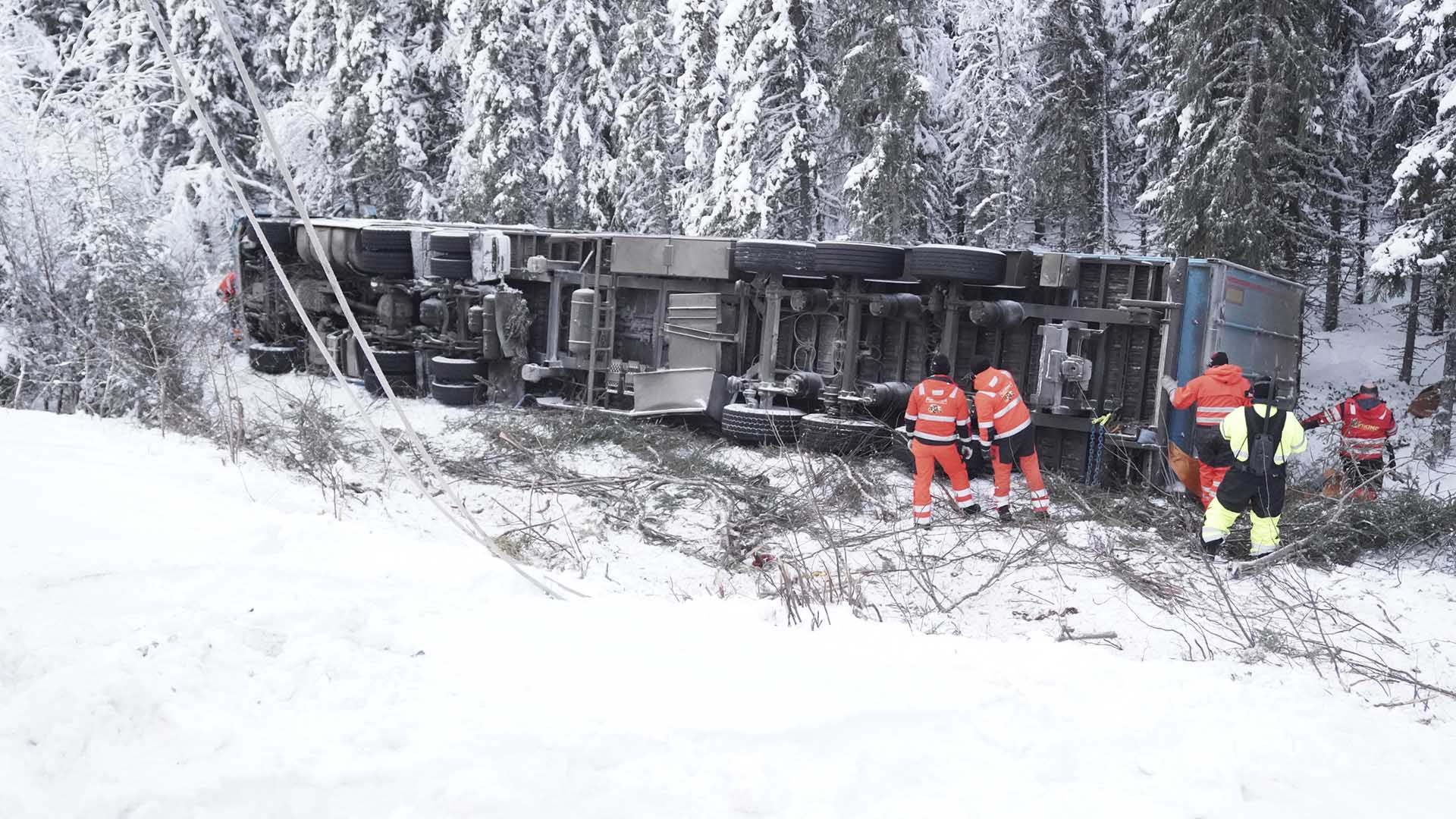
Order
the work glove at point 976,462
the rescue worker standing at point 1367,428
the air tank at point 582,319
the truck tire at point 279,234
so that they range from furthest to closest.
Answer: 1. the truck tire at point 279,234
2. the air tank at point 582,319
3. the rescue worker standing at point 1367,428
4. the work glove at point 976,462

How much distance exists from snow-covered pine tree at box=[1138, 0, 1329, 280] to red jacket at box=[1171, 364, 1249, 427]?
644 cm

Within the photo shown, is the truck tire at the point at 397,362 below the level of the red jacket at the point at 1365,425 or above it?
below

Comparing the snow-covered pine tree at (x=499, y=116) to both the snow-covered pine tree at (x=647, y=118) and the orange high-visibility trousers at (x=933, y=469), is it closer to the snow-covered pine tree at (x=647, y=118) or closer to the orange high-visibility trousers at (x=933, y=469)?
the snow-covered pine tree at (x=647, y=118)

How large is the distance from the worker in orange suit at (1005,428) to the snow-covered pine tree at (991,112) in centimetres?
1065

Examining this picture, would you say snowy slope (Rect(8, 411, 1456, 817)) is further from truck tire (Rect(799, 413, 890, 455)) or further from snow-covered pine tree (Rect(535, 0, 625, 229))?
snow-covered pine tree (Rect(535, 0, 625, 229))

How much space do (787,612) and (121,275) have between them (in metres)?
7.60

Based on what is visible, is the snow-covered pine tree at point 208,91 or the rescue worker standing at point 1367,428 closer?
the rescue worker standing at point 1367,428

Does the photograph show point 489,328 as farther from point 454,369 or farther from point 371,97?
point 371,97

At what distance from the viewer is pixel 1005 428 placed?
752 cm

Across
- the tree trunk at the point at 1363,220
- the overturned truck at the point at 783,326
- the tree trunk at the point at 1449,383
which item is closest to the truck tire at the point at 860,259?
the overturned truck at the point at 783,326

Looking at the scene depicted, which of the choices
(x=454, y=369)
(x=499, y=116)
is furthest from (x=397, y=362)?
(x=499, y=116)

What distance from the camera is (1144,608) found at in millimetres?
5336

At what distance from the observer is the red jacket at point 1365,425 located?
8719mm

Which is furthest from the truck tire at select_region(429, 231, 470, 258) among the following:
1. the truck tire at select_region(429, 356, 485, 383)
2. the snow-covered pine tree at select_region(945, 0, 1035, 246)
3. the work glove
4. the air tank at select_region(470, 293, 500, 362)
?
the snow-covered pine tree at select_region(945, 0, 1035, 246)
